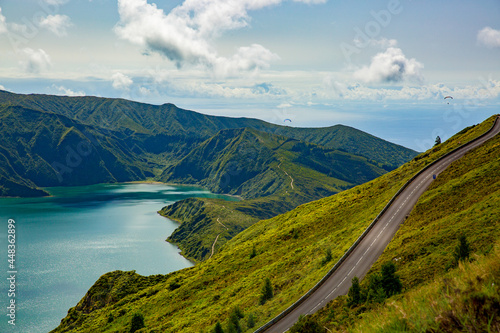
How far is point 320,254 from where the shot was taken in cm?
6531

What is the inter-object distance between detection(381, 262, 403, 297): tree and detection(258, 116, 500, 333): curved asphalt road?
1161cm

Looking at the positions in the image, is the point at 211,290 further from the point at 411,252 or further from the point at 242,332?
the point at 411,252

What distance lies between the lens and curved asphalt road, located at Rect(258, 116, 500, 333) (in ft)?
147

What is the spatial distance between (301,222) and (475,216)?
2170 inches

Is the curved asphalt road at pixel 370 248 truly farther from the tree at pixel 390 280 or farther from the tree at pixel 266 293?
the tree at pixel 390 280

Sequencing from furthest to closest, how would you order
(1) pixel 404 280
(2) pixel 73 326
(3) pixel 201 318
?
(2) pixel 73 326 < (3) pixel 201 318 < (1) pixel 404 280

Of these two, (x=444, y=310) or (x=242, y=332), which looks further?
(x=242, y=332)

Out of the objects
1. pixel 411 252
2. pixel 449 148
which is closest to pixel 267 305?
pixel 411 252

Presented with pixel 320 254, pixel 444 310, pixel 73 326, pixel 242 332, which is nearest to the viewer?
pixel 444 310

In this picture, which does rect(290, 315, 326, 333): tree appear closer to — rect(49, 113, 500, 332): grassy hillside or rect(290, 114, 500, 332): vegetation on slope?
rect(290, 114, 500, 332): vegetation on slope

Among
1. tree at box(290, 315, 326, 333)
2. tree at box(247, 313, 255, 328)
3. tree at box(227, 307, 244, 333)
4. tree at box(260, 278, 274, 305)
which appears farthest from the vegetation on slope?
tree at box(260, 278, 274, 305)

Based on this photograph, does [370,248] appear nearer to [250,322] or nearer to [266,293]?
[266,293]

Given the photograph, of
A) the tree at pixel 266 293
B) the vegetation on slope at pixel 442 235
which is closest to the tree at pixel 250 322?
the tree at pixel 266 293

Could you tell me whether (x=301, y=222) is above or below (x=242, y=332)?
above
